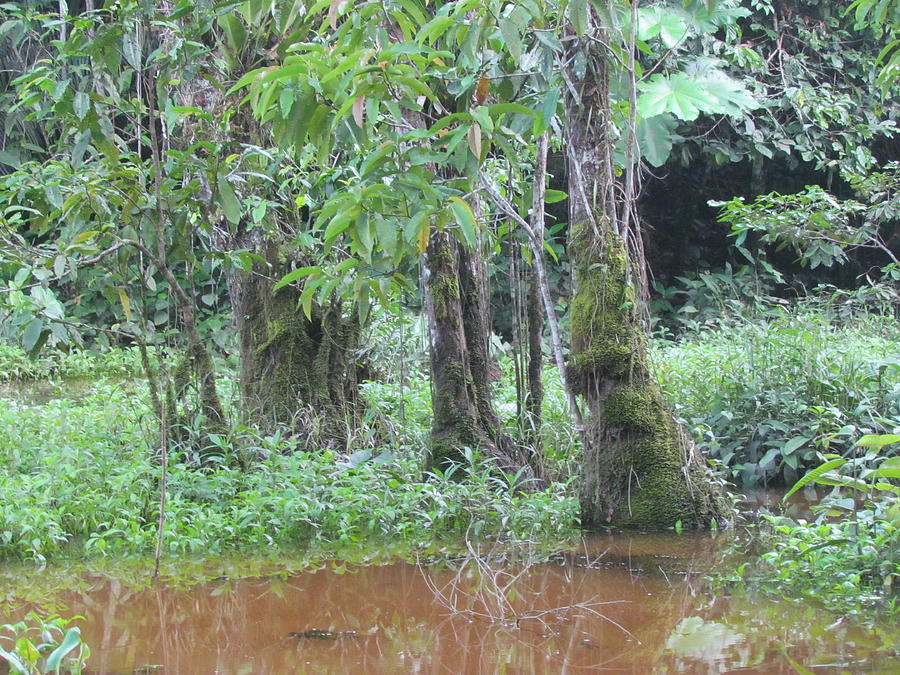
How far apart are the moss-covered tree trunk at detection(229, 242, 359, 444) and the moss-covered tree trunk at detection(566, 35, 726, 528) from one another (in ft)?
4.82

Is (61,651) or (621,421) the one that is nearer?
(61,651)

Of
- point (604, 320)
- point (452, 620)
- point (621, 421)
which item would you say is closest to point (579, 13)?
point (604, 320)

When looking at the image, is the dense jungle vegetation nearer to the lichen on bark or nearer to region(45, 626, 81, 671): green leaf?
the lichen on bark

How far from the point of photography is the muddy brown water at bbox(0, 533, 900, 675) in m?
2.18

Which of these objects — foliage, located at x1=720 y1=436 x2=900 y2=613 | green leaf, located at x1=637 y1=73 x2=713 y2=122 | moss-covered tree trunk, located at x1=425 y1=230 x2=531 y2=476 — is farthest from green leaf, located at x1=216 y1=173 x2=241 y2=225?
green leaf, located at x1=637 y1=73 x2=713 y2=122

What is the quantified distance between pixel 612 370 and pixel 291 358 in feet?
6.14

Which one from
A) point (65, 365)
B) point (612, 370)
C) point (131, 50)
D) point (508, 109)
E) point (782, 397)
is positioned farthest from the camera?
point (65, 365)

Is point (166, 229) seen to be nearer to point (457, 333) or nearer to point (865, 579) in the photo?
point (457, 333)

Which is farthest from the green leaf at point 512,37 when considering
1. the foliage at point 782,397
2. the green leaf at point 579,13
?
the foliage at point 782,397

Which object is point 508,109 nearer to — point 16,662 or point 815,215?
point 16,662

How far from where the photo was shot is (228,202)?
11.4ft

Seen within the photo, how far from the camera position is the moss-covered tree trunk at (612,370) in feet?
11.4

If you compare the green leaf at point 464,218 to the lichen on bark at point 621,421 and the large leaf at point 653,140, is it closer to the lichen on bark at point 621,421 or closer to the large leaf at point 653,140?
the lichen on bark at point 621,421

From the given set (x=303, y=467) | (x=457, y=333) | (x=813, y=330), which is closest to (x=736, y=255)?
(x=813, y=330)
